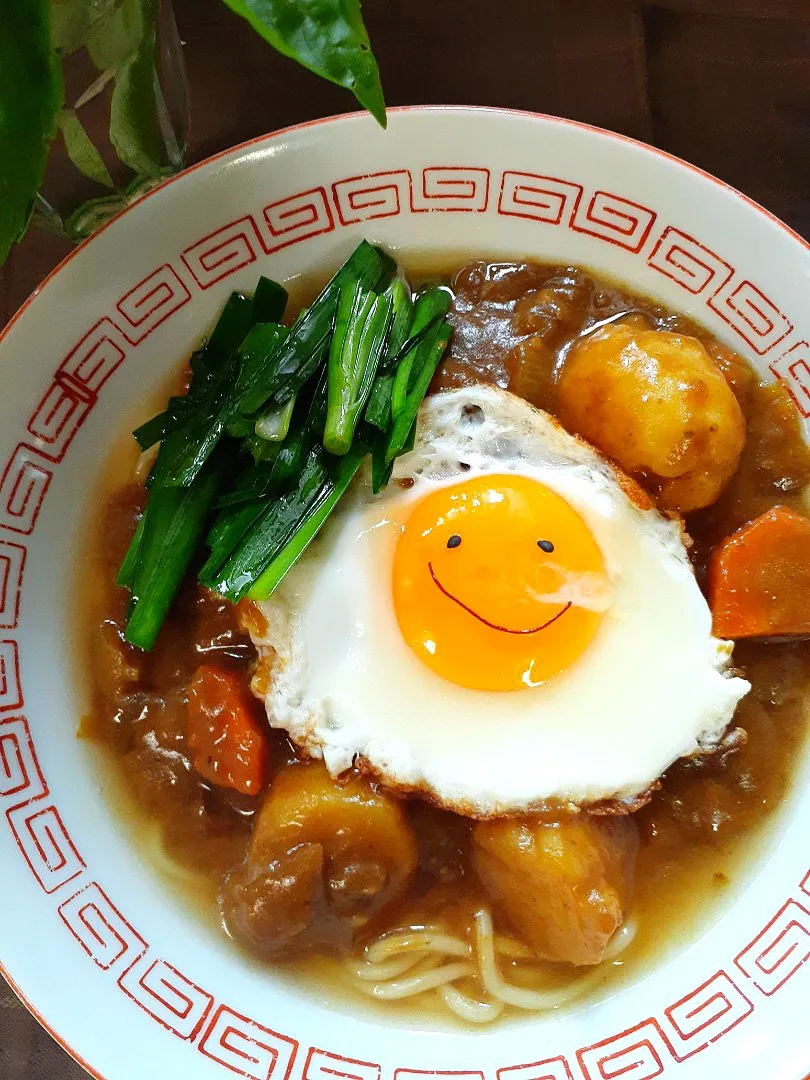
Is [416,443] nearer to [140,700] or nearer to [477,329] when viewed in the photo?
[477,329]

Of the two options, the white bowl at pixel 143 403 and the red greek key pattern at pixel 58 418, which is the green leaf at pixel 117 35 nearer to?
the white bowl at pixel 143 403

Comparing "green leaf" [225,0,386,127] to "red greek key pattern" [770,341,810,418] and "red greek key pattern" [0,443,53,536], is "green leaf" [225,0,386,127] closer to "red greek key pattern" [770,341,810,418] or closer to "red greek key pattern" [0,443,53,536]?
"red greek key pattern" [0,443,53,536]

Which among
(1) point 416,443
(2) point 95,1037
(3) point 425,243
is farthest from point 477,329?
(2) point 95,1037

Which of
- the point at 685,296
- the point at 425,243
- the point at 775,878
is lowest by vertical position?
the point at 775,878

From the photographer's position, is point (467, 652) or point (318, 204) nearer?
point (467, 652)

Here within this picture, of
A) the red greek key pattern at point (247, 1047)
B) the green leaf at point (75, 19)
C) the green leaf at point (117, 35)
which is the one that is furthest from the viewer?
the red greek key pattern at point (247, 1047)

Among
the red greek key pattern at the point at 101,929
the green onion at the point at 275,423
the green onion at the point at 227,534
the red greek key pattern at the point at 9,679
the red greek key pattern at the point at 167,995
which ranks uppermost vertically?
the green onion at the point at 275,423

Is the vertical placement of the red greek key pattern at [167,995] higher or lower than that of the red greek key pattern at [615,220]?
lower

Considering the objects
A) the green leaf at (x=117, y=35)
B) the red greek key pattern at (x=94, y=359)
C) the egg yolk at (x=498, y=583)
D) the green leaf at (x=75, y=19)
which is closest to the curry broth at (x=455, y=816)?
the red greek key pattern at (x=94, y=359)
